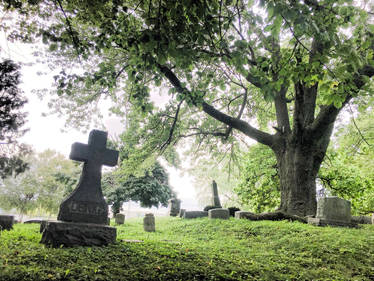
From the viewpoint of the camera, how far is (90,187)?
5.73 m

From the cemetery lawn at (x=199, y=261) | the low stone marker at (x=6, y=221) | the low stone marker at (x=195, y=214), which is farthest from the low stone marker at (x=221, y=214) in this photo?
the low stone marker at (x=6, y=221)

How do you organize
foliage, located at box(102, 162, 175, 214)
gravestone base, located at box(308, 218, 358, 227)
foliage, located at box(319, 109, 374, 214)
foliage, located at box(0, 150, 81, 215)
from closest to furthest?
gravestone base, located at box(308, 218, 358, 227) < foliage, located at box(319, 109, 374, 214) < foliage, located at box(0, 150, 81, 215) < foliage, located at box(102, 162, 175, 214)

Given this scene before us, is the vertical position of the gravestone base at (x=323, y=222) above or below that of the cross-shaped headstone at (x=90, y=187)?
below

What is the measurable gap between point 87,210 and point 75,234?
2.07ft

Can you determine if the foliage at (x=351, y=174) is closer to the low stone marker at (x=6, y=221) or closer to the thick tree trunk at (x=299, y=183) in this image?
the thick tree trunk at (x=299, y=183)

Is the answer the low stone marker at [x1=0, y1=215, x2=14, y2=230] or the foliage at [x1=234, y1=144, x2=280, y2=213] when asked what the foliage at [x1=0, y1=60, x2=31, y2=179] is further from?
the foliage at [x1=234, y1=144, x2=280, y2=213]

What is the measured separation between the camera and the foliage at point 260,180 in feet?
52.0

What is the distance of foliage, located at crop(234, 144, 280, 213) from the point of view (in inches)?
624

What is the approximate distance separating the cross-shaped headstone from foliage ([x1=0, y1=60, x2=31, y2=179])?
130 cm

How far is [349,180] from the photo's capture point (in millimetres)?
15180

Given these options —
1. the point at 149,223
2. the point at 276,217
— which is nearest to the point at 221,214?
the point at 276,217

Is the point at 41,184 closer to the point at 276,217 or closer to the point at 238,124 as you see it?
the point at 238,124

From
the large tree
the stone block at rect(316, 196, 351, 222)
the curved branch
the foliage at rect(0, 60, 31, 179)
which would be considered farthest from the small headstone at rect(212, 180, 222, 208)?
the foliage at rect(0, 60, 31, 179)

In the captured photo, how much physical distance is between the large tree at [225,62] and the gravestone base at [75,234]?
99.3 inches
